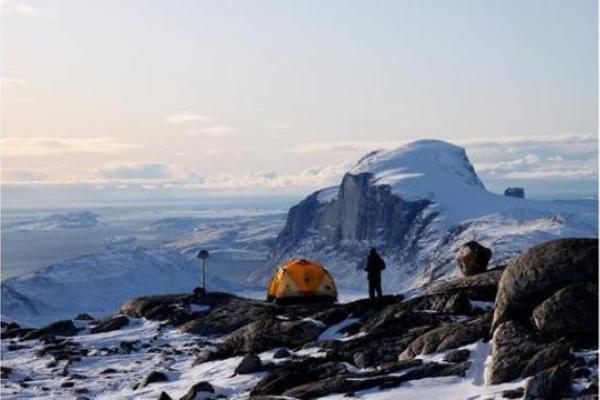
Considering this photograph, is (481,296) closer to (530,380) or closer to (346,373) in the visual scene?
(346,373)

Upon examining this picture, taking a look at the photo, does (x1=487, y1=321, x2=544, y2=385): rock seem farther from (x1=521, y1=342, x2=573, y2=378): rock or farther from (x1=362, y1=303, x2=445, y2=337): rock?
(x1=362, y1=303, x2=445, y2=337): rock

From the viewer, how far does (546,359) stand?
19.2m

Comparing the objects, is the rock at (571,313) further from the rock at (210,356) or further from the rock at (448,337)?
the rock at (210,356)

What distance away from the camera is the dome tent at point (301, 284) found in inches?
1555

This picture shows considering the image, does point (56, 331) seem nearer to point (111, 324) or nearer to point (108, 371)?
point (111, 324)

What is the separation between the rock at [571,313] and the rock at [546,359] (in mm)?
1095

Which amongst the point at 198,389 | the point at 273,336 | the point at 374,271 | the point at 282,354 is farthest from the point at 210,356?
the point at 374,271

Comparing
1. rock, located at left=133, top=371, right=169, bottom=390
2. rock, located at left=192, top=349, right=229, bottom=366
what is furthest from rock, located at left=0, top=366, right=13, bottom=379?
rock, located at left=192, top=349, right=229, bottom=366

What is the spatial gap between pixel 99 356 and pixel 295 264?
1102 cm

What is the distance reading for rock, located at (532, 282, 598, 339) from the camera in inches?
803

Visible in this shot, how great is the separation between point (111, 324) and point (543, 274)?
77.0 feet

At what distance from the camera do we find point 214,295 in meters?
43.3

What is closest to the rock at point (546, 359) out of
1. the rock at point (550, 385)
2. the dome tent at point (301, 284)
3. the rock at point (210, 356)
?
the rock at point (550, 385)

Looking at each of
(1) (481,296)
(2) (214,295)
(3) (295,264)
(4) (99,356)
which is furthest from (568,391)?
(2) (214,295)
